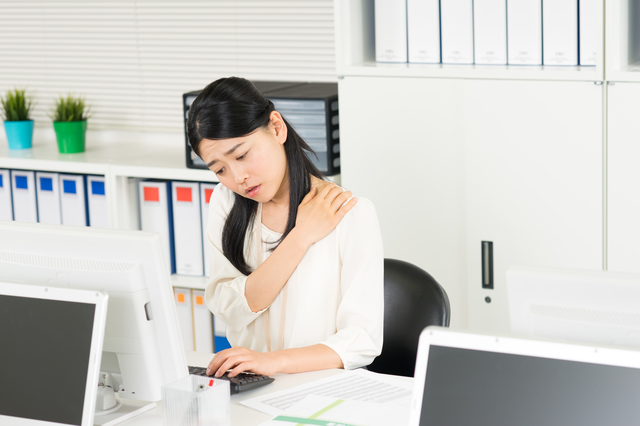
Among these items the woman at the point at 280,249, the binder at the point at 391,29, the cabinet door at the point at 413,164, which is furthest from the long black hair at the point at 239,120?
the binder at the point at 391,29

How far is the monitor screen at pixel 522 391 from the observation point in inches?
35.4

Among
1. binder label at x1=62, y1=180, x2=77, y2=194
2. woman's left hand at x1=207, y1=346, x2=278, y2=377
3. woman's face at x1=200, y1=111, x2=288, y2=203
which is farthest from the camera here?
binder label at x1=62, y1=180, x2=77, y2=194

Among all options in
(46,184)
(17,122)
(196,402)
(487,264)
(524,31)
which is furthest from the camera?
(17,122)

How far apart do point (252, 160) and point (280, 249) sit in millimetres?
214

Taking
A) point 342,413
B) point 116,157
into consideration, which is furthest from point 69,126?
point 342,413

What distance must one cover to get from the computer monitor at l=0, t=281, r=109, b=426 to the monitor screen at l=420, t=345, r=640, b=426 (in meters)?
0.55

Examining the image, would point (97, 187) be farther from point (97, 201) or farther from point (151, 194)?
point (151, 194)

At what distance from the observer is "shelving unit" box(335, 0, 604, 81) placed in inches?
80.8

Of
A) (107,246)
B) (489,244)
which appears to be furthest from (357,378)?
(489,244)

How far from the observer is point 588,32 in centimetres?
208

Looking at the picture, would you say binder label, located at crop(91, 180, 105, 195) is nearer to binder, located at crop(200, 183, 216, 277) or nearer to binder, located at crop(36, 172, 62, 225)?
binder, located at crop(36, 172, 62, 225)

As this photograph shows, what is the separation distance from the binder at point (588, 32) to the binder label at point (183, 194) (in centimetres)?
141

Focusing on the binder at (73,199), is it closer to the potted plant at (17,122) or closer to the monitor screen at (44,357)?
the potted plant at (17,122)

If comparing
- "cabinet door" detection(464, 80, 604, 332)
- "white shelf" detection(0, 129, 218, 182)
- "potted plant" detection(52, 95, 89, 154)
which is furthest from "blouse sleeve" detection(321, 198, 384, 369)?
"potted plant" detection(52, 95, 89, 154)
